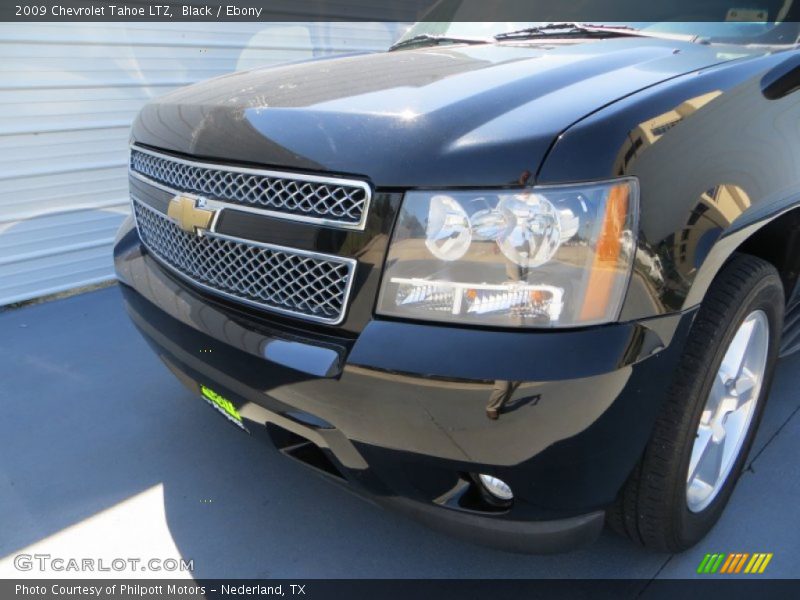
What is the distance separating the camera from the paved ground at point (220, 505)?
194 cm

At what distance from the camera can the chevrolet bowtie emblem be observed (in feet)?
5.57

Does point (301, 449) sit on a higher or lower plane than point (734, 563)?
higher

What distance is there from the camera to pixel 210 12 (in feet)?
15.6

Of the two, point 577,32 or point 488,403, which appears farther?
point 577,32

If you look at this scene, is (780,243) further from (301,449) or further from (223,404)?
(223,404)

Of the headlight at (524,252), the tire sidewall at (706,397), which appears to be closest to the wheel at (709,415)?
the tire sidewall at (706,397)

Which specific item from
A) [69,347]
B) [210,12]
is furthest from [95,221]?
[210,12]

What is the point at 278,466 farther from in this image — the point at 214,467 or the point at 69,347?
the point at 69,347

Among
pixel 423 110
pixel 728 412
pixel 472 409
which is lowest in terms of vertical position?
pixel 728 412

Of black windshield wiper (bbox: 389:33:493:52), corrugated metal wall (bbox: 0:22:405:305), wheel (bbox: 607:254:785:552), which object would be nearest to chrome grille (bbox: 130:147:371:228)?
wheel (bbox: 607:254:785:552)

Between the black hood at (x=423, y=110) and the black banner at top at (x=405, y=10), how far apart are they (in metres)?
0.36

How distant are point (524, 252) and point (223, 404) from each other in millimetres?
1034

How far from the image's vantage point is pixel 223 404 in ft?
→ 6.07

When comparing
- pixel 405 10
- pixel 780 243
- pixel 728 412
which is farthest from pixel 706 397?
pixel 405 10
